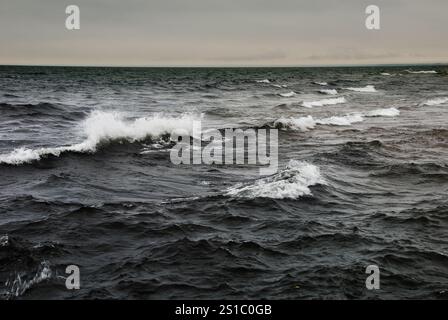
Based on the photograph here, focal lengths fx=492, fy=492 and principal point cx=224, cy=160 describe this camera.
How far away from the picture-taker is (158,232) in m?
9.28

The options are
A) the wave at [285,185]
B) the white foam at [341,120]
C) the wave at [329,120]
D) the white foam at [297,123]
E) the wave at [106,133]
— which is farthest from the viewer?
the white foam at [341,120]

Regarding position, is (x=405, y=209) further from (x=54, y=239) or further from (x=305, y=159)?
(x=54, y=239)

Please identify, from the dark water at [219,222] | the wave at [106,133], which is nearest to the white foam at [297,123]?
the wave at [106,133]

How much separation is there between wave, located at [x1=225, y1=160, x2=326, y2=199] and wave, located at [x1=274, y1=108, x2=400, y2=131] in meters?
10.8

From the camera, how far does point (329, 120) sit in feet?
92.0

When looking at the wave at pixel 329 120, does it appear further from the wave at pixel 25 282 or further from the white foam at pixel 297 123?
the wave at pixel 25 282

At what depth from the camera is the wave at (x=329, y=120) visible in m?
24.8

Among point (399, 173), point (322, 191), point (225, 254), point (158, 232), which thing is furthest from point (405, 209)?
point (158, 232)

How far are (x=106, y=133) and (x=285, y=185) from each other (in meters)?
9.64

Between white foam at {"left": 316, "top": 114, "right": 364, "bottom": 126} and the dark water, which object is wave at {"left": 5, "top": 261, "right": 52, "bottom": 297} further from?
white foam at {"left": 316, "top": 114, "right": 364, "bottom": 126}

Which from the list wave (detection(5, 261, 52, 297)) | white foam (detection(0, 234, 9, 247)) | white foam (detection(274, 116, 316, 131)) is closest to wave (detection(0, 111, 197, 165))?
white foam (detection(274, 116, 316, 131))

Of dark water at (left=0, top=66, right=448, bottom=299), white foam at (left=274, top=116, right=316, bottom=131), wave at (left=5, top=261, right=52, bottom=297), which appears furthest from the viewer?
white foam at (left=274, top=116, right=316, bottom=131)

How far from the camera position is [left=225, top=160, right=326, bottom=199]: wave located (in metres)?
11.5

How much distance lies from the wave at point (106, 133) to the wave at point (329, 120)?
16.1ft
